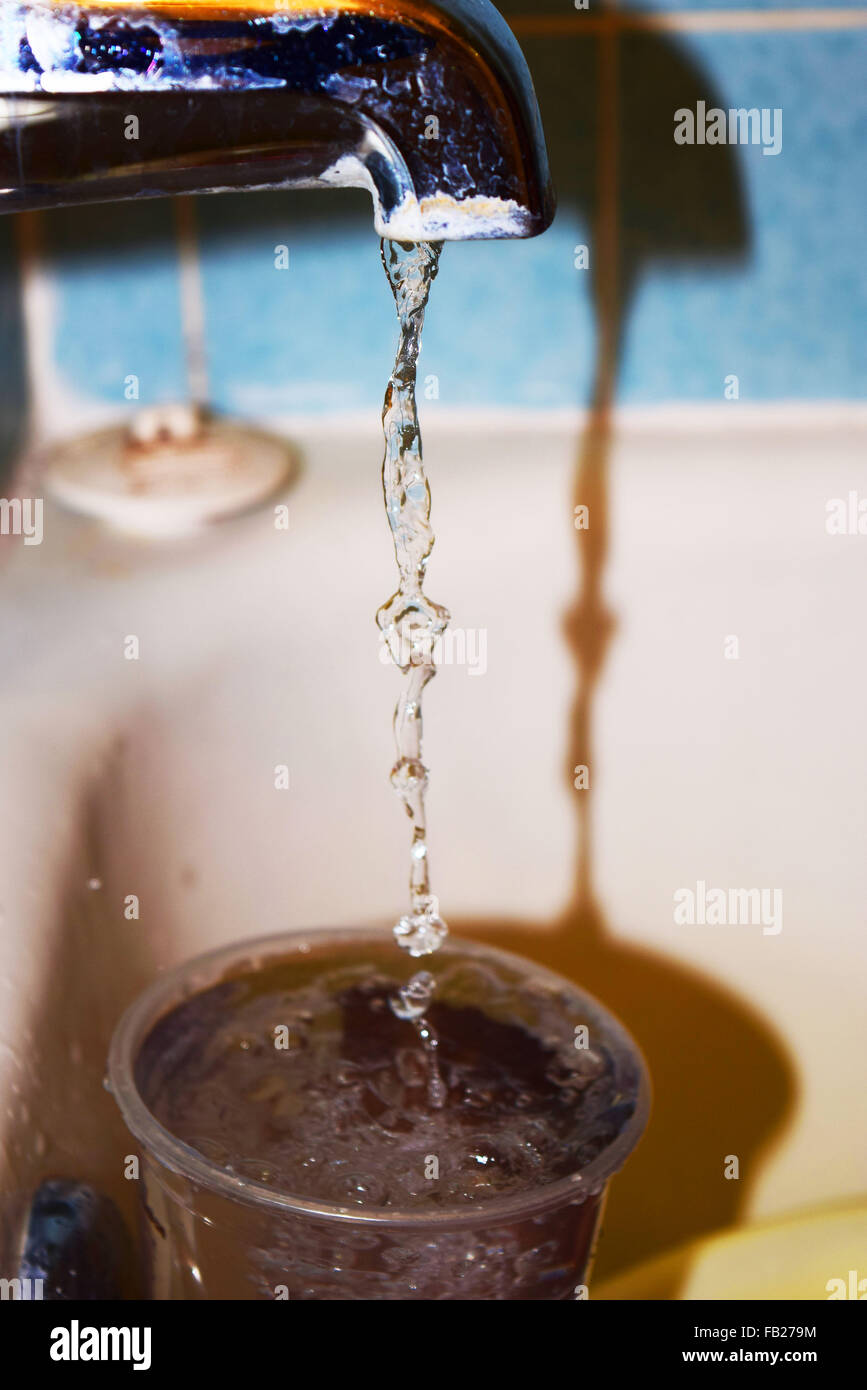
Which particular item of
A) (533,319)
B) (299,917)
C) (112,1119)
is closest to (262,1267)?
(112,1119)

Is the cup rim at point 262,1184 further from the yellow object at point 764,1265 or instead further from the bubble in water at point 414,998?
the yellow object at point 764,1265

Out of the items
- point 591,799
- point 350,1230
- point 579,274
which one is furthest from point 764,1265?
point 579,274

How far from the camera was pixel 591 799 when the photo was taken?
2.11 ft

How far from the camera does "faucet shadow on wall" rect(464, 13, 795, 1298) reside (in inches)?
24.8

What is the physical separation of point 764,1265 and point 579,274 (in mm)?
466

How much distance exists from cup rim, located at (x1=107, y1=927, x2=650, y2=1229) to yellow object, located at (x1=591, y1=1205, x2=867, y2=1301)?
0.26 meters

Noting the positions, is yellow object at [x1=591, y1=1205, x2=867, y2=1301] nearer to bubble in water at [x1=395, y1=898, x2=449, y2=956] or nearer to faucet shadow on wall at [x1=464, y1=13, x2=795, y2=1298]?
faucet shadow on wall at [x1=464, y1=13, x2=795, y2=1298]

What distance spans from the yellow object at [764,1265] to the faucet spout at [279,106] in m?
0.44

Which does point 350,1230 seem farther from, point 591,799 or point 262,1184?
point 591,799

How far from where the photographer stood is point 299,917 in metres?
0.61

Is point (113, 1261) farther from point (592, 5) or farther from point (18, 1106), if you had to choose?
point (592, 5)

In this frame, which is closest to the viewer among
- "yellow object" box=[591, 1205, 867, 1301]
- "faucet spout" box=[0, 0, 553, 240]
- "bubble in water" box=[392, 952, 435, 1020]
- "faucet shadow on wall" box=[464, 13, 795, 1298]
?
"faucet spout" box=[0, 0, 553, 240]

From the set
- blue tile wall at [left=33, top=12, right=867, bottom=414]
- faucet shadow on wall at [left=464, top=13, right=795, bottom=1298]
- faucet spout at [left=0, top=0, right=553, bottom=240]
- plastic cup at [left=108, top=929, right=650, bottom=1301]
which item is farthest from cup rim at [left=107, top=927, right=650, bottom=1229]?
blue tile wall at [left=33, top=12, right=867, bottom=414]

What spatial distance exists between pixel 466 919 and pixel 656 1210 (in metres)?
0.16
